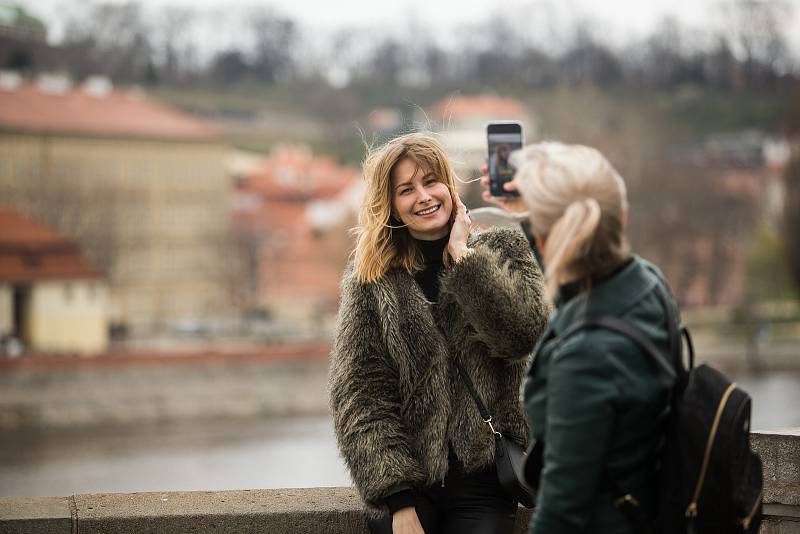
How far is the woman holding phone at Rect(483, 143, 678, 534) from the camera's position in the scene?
6.07 ft

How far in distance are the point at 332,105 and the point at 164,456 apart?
6924 centimetres

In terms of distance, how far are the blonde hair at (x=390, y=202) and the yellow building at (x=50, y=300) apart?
38095 millimetres

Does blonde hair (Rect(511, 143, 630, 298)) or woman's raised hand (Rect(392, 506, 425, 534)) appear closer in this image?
blonde hair (Rect(511, 143, 630, 298))

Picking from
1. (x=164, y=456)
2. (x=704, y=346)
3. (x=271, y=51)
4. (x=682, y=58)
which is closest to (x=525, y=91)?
(x=682, y=58)

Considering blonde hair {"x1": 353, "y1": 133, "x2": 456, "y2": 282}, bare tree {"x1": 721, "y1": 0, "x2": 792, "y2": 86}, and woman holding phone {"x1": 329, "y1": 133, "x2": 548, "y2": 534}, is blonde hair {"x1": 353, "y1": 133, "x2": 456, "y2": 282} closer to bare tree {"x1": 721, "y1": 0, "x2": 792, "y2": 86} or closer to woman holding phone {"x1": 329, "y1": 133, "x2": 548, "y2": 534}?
woman holding phone {"x1": 329, "y1": 133, "x2": 548, "y2": 534}

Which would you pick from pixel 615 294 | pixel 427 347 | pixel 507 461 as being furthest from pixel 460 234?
pixel 615 294

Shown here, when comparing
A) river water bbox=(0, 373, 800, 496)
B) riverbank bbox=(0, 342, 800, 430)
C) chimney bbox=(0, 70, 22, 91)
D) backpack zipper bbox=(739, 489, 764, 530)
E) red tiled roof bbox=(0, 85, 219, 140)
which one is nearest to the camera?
backpack zipper bbox=(739, 489, 764, 530)

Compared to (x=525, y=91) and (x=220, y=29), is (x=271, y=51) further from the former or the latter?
(x=525, y=91)

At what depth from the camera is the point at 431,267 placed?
2.82 metres

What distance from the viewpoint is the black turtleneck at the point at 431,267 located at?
2.80 meters

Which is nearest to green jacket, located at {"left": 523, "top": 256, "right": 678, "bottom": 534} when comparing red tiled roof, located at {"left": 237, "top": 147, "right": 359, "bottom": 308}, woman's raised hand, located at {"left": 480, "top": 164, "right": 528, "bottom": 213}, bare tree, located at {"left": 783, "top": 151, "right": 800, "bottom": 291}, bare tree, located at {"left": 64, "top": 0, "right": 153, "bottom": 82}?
woman's raised hand, located at {"left": 480, "top": 164, "right": 528, "bottom": 213}

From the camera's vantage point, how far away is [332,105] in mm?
98375

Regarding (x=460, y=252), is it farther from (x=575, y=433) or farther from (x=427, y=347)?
(x=575, y=433)

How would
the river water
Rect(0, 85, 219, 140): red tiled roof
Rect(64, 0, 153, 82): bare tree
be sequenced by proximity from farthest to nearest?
Rect(64, 0, 153, 82): bare tree < Rect(0, 85, 219, 140): red tiled roof < the river water
